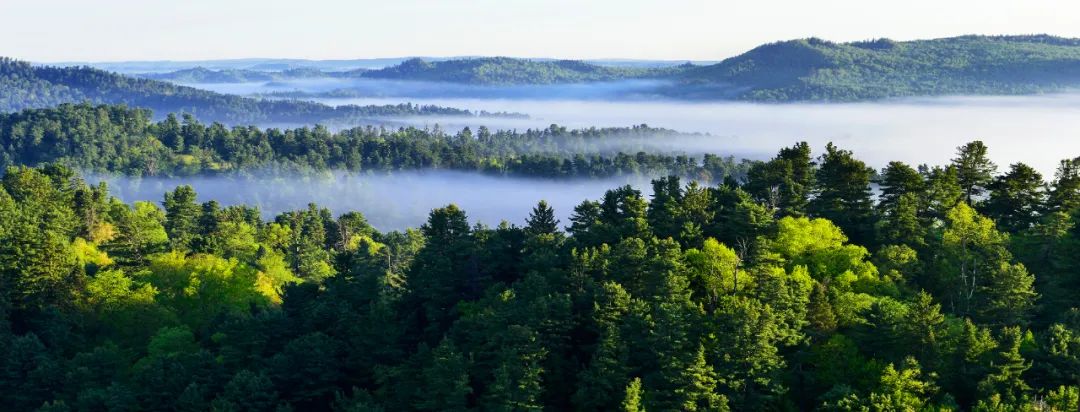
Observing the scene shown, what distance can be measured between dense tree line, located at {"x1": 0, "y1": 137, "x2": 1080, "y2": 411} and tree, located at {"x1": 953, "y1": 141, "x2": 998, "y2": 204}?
20cm

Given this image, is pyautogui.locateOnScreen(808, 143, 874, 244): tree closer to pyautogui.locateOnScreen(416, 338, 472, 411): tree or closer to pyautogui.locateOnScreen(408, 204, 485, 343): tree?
pyautogui.locateOnScreen(408, 204, 485, 343): tree

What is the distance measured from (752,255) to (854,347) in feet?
39.0

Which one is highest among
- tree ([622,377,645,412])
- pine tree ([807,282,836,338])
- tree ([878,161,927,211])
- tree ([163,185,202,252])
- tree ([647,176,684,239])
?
tree ([878,161,927,211])

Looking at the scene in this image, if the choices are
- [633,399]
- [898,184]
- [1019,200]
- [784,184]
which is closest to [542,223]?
[784,184]

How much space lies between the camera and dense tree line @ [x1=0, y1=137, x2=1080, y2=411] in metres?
60.6

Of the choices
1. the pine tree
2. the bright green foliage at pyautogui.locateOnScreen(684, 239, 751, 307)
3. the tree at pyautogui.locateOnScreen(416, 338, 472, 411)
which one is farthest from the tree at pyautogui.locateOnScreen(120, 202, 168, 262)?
the pine tree

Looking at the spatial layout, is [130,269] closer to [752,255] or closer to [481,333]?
[481,333]

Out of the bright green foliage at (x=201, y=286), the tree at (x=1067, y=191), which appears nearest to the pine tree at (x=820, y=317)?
the tree at (x=1067, y=191)

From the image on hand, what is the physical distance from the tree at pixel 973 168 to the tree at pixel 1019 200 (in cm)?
286

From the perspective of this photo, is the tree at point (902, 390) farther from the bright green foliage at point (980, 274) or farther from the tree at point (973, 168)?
the tree at point (973, 168)

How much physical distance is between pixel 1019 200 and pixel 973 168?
565 centimetres

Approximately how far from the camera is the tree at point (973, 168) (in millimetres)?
88188

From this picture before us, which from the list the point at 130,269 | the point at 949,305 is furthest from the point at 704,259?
the point at 130,269

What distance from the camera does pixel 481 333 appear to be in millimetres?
68312
